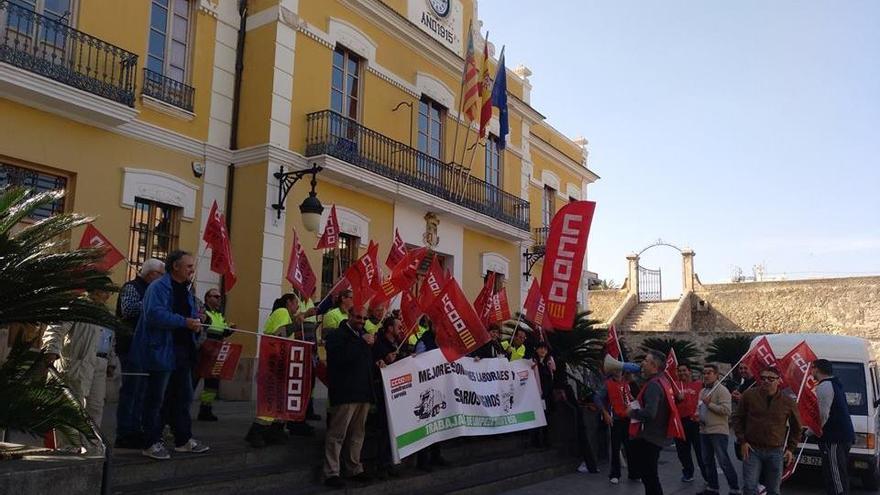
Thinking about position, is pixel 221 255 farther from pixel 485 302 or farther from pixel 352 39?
pixel 352 39

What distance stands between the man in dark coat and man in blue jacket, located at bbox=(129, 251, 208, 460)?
4.27 feet

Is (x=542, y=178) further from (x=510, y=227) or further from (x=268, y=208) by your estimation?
(x=268, y=208)

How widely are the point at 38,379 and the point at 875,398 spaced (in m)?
11.6

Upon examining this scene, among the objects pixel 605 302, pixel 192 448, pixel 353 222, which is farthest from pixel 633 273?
pixel 192 448

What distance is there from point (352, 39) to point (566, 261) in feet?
25.1

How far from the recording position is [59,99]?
9.86 meters

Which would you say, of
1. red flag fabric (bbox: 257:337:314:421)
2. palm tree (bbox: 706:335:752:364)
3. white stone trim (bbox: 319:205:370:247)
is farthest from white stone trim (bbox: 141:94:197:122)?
palm tree (bbox: 706:335:752:364)

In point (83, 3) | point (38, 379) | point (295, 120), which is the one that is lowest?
point (38, 379)

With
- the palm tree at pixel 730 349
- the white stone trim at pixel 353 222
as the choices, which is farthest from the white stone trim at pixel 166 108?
the palm tree at pixel 730 349

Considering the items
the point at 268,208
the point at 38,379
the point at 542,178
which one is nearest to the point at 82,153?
the point at 268,208

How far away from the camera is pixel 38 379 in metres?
4.57

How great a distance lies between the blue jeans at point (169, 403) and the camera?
19.8 feet

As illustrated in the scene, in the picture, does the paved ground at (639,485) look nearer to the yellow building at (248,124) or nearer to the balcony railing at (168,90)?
the yellow building at (248,124)

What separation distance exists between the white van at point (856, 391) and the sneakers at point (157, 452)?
8.78 metres
